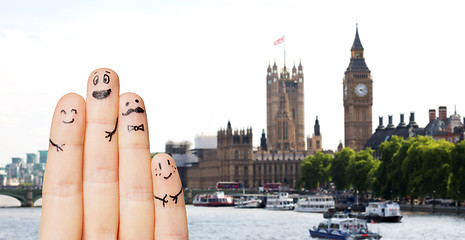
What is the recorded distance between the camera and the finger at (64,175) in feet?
41.2

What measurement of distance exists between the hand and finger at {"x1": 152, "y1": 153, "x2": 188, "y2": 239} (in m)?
0.02

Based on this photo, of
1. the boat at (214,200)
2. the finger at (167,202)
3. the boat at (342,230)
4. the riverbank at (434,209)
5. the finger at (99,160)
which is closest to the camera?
the finger at (99,160)

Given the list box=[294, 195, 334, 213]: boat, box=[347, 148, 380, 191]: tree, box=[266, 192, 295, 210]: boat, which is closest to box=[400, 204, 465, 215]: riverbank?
box=[294, 195, 334, 213]: boat

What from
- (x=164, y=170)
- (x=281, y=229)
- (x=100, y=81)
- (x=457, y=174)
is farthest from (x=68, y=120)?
(x=457, y=174)

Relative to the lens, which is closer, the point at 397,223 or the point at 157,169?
the point at 157,169

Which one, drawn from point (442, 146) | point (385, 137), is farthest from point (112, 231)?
point (385, 137)

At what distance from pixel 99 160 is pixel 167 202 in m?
Answer: 1.24

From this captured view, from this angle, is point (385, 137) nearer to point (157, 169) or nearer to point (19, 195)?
point (19, 195)

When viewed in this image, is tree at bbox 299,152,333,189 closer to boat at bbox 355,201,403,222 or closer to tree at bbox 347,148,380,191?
tree at bbox 347,148,380,191

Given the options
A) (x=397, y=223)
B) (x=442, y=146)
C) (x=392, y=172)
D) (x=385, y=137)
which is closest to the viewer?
(x=397, y=223)

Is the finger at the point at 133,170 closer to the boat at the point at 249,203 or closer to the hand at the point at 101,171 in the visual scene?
the hand at the point at 101,171

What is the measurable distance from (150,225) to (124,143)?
4.10 ft

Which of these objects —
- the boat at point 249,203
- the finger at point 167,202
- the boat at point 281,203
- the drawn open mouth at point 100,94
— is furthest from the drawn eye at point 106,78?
the boat at point 249,203

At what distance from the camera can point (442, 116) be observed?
164m
